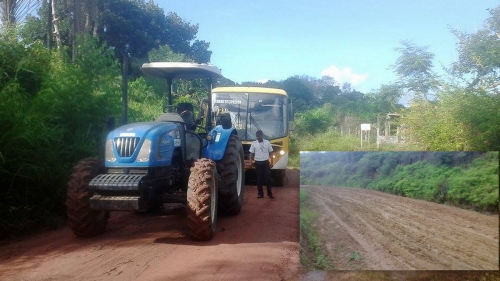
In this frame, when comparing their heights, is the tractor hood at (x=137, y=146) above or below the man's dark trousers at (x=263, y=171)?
above

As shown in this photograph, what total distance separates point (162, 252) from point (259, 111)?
706 centimetres

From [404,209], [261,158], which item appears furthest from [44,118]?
[404,209]

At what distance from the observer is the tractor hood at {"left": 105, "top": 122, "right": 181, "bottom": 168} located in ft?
20.8

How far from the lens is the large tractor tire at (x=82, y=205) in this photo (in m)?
6.32

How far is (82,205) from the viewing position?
6.30 meters

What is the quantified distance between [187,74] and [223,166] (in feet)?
5.80

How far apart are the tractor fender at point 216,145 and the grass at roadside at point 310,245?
3.50 m

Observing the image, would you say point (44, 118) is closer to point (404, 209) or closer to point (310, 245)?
point (310, 245)

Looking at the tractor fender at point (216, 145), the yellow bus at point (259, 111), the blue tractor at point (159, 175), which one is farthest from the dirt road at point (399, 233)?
the yellow bus at point (259, 111)

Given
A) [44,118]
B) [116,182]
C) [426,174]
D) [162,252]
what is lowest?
[162,252]

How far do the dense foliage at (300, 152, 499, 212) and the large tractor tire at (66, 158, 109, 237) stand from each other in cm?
357

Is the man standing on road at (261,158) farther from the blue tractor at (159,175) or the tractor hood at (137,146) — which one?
the tractor hood at (137,146)

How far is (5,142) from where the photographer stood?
7008 mm

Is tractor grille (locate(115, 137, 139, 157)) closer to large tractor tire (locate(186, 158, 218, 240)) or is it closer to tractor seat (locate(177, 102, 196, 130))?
large tractor tire (locate(186, 158, 218, 240))
